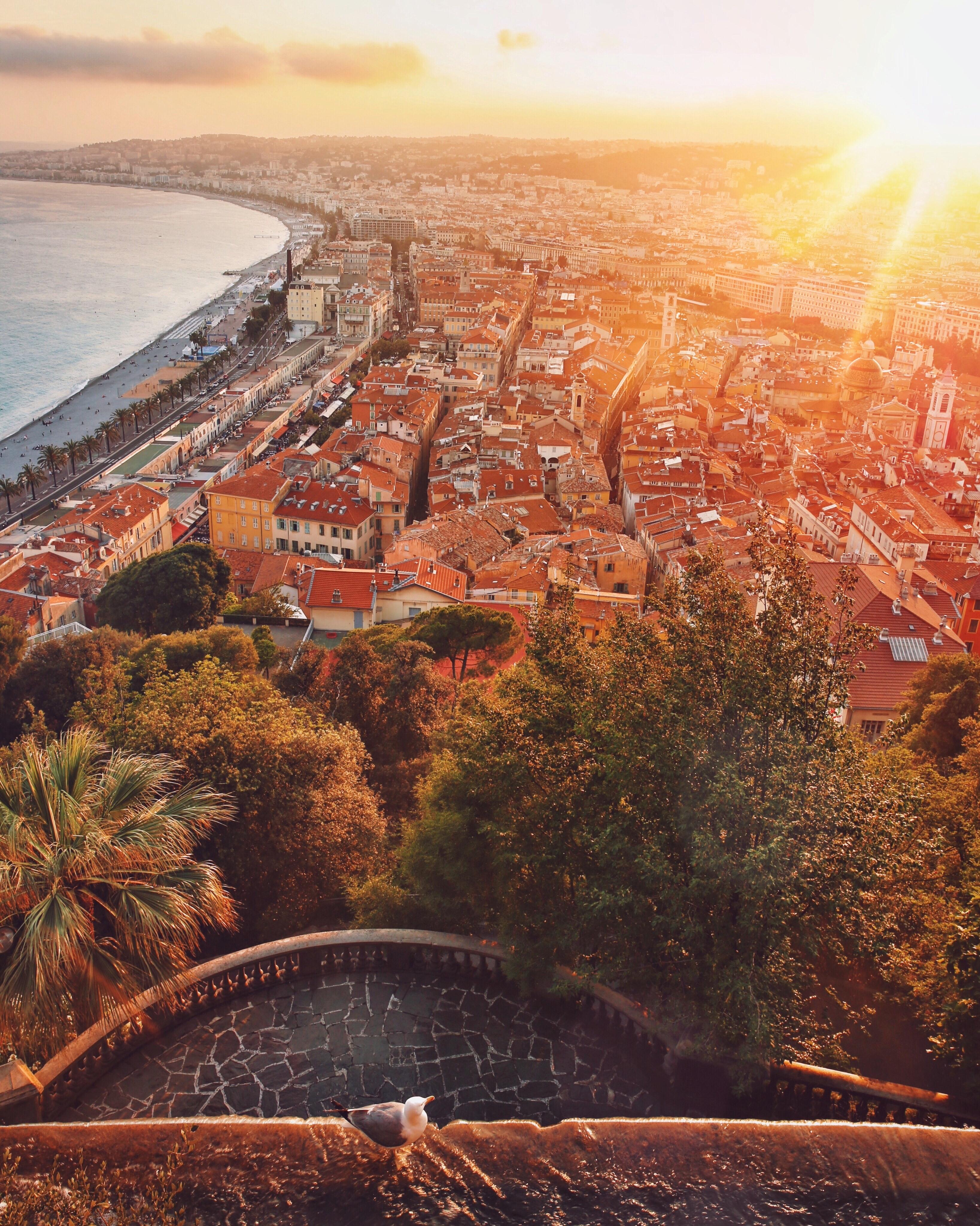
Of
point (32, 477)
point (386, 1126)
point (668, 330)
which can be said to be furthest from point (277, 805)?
point (668, 330)

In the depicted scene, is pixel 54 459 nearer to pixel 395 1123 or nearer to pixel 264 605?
pixel 264 605

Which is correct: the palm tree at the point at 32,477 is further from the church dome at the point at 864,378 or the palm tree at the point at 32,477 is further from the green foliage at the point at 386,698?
the church dome at the point at 864,378

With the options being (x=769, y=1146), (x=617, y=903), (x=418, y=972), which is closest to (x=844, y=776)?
(x=617, y=903)

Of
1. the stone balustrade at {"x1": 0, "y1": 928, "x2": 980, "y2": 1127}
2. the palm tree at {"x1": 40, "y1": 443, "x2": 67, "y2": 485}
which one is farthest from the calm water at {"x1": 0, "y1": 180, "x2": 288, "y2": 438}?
the stone balustrade at {"x1": 0, "y1": 928, "x2": 980, "y2": 1127}

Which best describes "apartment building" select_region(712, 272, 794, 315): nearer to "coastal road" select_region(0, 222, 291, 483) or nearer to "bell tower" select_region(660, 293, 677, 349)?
"bell tower" select_region(660, 293, 677, 349)

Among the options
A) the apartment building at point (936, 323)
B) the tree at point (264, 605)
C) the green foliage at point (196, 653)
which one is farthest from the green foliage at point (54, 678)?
the apartment building at point (936, 323)

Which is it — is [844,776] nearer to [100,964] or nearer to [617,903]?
[617,903]

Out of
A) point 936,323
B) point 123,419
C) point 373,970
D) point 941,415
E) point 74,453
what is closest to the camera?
point 373,970
